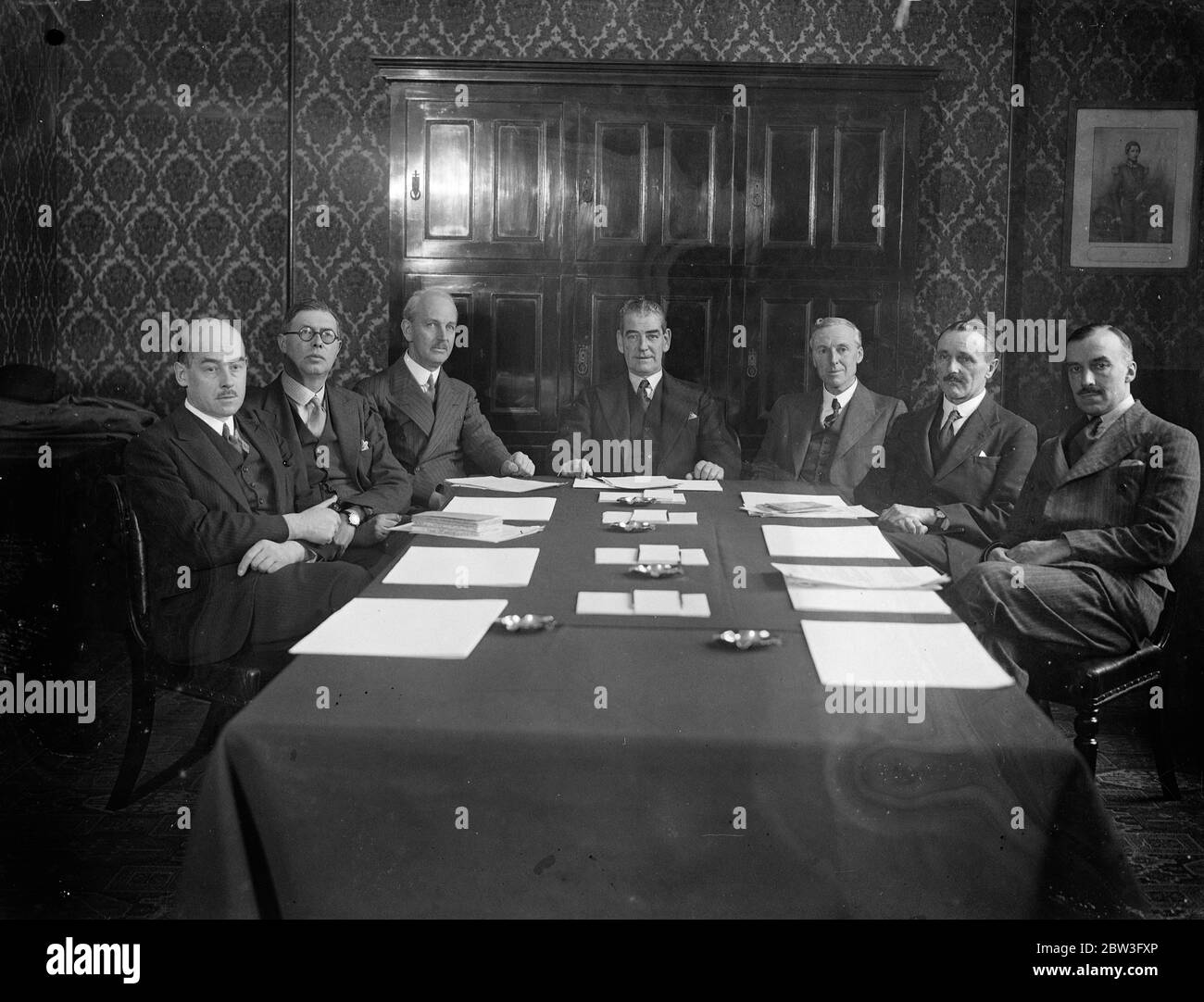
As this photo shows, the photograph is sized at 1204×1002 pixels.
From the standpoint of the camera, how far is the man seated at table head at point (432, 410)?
6.54 ft

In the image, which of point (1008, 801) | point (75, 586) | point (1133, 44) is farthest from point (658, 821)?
point (1133, 44)

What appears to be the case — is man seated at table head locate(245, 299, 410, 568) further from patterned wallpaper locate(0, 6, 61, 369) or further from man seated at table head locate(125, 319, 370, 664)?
patterned wallpaper locate(0, 6, 61, 369)

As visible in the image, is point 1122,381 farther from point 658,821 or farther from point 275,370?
point 275,370

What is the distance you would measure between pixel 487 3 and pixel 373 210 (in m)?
0.51

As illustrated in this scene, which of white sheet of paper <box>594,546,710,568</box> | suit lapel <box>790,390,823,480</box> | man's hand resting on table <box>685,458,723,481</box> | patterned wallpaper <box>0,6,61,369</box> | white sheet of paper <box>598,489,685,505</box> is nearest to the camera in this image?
patterned wallpaper <box>0,6,61,369</box>

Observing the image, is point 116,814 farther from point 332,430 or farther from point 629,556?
point 629,556

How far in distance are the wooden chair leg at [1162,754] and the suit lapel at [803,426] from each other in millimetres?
908

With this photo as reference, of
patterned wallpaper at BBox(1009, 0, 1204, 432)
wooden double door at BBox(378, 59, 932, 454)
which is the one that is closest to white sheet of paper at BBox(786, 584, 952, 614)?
wooden double door at BBox(378, 59, 932, 454)

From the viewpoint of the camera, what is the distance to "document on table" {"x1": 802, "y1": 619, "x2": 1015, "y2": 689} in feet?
4.92

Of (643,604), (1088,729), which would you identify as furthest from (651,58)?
(1088,729)

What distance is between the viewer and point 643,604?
1.74m

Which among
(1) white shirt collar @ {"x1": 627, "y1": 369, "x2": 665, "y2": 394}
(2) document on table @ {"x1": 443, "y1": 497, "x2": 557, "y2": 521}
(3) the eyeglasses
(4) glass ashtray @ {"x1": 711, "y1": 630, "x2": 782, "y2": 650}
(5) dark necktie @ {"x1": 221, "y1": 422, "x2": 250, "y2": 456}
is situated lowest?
(4) glass ashtray @ {"x1": 711, "y1": 630, "x2": 782, "y2": 650}

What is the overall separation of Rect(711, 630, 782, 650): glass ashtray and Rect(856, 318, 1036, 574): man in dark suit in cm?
65

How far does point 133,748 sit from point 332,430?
2.63 ft
